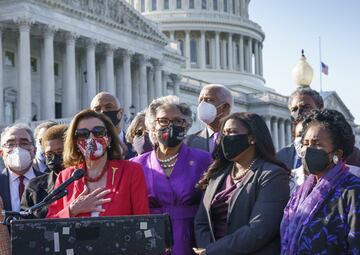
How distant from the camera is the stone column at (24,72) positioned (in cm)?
3769

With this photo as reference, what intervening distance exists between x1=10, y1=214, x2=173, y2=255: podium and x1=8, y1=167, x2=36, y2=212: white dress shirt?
3.30 meters

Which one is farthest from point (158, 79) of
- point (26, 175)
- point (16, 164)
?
point (16, 164)

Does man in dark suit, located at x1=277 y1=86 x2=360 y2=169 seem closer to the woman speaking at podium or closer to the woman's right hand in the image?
the woman speaking at podium

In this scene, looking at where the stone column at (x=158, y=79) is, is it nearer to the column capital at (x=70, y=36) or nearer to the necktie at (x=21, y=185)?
the column capital at (x=70, y=36)

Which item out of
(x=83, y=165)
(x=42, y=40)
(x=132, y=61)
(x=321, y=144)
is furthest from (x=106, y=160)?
(x=132, y=61)

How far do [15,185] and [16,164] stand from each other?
0.27m

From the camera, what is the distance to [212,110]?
8516 millimetres

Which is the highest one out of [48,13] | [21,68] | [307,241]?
[48,13]

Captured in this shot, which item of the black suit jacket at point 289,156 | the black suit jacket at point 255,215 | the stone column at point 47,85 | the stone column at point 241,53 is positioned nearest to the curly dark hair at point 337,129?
the black suit jacket at point 255,215

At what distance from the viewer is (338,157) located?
5.85 m

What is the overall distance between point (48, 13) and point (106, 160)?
34814mm

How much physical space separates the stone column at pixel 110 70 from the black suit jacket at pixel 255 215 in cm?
3867

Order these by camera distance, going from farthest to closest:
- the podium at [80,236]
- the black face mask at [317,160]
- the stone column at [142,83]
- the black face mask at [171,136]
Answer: the stone column at [142,83] < the black face mask at [171,136] < the black face mask at [317,160] < the podium at [80,236]

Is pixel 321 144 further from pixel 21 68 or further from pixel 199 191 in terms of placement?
pixel 21 68
